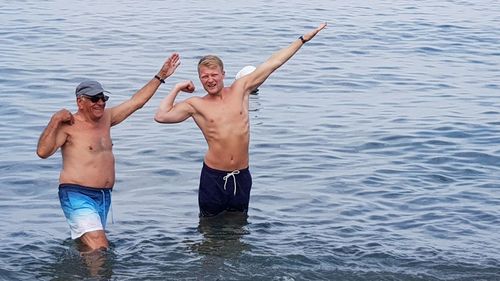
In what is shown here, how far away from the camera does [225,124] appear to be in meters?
11.4

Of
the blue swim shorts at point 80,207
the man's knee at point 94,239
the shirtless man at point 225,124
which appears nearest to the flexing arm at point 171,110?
the shirtless man at point 225,124

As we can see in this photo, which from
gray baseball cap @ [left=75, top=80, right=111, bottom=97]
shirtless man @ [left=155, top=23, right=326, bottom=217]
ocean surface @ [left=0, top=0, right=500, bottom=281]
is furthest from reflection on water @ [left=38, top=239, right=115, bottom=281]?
gray baseball cap @ [left=75, top=80, right=111, bottom=97]

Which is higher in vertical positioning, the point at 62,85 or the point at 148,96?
the point at 148,96

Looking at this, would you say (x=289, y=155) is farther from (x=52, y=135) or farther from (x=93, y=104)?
(x=52, y=135)

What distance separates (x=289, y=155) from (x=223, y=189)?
4098mm

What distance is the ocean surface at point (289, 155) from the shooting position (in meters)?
11.0

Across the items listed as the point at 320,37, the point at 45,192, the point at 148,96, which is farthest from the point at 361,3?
the point at 148,96

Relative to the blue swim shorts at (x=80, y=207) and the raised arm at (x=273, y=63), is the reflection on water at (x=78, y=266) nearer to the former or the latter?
the blue swim shorts at (x=80, y=207)

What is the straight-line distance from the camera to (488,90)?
64.9 feet

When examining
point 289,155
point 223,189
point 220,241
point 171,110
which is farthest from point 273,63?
point 289,155

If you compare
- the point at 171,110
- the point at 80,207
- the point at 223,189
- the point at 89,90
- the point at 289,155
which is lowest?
the point at 289,155

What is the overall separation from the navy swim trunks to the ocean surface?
0.31 meters

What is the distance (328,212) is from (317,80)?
8082 millimetres

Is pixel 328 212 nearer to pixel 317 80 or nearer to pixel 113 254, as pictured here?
pixel 113 254
